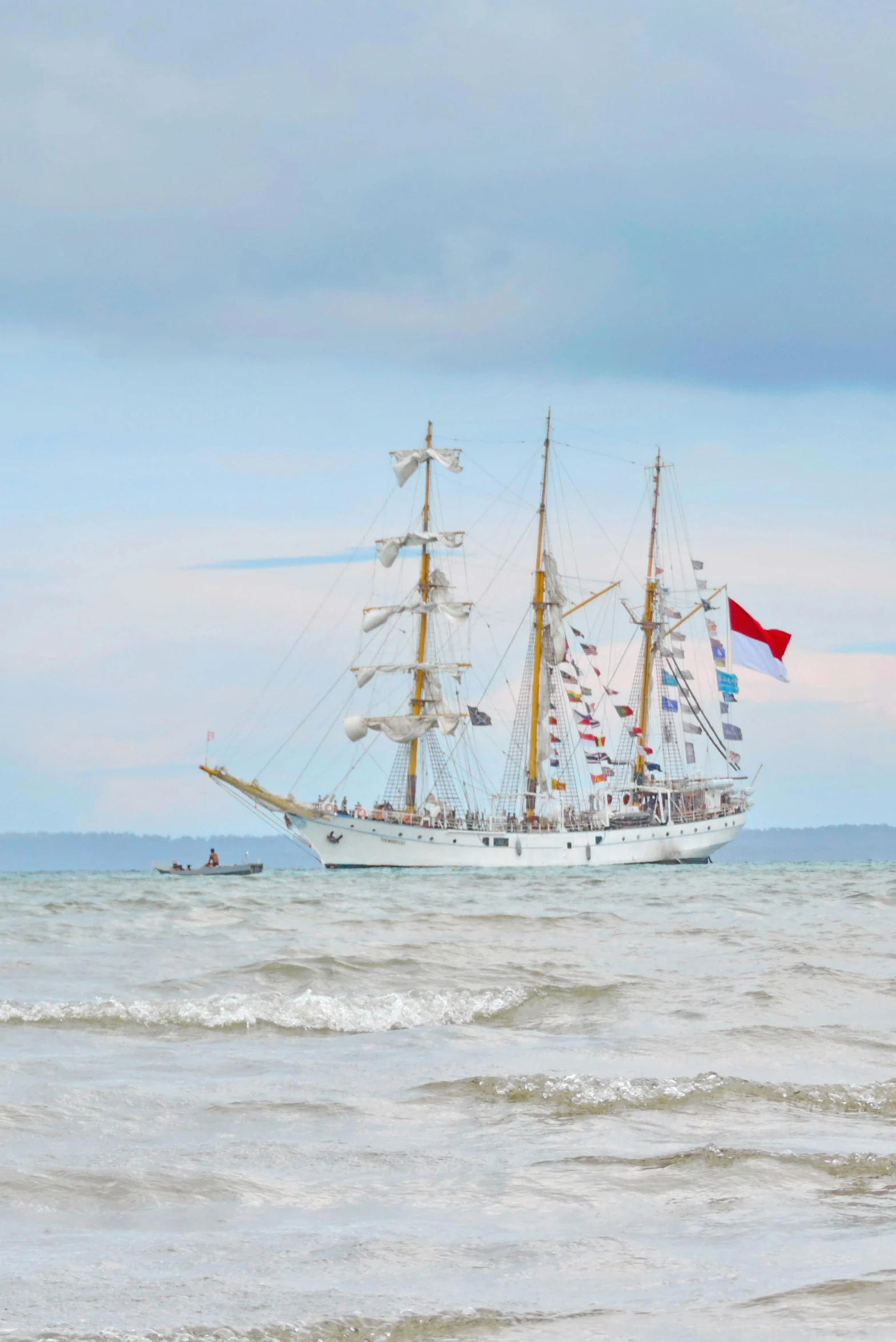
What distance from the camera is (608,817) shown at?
10250 cm

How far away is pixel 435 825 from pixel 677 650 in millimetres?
28887

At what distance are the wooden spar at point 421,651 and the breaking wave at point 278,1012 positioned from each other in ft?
272

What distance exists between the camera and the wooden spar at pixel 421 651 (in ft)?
323

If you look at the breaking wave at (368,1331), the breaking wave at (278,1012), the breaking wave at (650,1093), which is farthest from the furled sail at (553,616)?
the breaking wave at (368,1331)

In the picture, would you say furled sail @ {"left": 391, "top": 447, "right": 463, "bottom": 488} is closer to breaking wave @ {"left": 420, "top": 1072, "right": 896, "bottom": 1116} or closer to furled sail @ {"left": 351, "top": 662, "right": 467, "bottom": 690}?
furled sail @ {"left": 351, "top": 662, "right": 467, "bottom": 690}

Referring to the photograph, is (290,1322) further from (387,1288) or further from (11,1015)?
(11,1015)

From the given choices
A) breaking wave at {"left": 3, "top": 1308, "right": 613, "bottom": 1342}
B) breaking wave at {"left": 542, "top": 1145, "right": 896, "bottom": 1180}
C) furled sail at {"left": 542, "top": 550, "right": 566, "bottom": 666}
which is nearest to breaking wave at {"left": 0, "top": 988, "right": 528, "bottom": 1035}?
breaking wave at {"left": 542, "top": 1145, "right": 896, "bottom": 1180}

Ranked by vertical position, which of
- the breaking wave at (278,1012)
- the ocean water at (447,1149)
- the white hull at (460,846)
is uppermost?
the ocean water at (447,1149)

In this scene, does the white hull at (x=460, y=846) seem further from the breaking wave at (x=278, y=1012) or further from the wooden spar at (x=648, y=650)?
the breaking wave at (x=278, y=1012)

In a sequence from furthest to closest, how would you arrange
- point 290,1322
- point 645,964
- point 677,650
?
point 677,650, point 645,964, point 290,1322

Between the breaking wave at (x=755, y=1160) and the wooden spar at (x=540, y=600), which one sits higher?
the wooden spar at (x=540, y=600)

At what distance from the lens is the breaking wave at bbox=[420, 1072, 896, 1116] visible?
9.34 m

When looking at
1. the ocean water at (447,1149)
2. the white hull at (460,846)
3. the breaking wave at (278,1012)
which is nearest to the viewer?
the ocean water at (447,1149)

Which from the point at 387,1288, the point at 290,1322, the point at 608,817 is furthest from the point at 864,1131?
the point at 608,817
